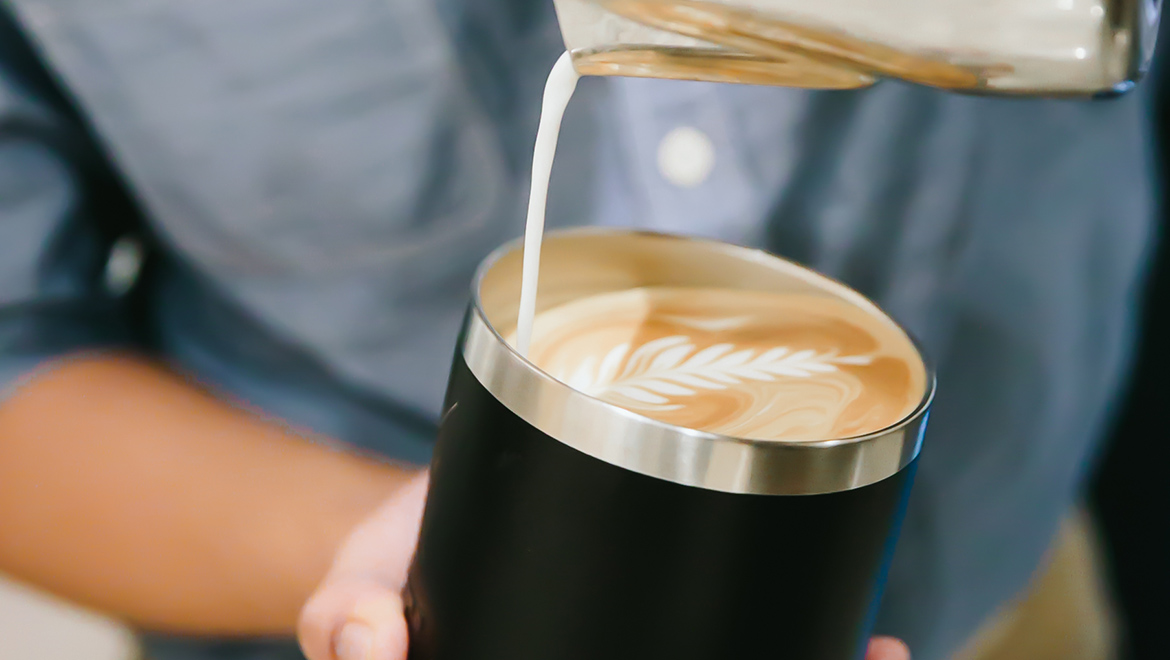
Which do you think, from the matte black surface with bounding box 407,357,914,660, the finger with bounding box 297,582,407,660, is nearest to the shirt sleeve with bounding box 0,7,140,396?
the finger with bounding box 297,582,407,660

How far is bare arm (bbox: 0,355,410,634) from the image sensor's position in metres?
0.67

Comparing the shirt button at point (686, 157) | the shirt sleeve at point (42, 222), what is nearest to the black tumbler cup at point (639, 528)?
the shirt button at point (686, 157)

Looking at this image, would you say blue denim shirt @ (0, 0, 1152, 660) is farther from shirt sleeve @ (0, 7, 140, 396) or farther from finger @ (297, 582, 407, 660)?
finger @ (297, 582, 407, 660)

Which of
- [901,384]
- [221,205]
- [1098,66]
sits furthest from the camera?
[221,205]

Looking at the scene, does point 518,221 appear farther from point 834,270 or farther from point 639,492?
point 639,492

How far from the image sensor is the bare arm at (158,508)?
67 centimetres

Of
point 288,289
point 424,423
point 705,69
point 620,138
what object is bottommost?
point 424,423

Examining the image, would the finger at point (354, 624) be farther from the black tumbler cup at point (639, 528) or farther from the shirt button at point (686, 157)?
the shirt button at point (686, 157)

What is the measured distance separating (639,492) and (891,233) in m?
0.48

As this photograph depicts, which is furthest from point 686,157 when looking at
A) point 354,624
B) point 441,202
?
point 354,624

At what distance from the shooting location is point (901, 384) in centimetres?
36

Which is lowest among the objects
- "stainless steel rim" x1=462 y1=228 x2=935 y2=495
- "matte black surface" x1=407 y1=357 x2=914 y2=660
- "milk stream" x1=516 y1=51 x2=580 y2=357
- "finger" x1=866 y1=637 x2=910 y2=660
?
"finger" x1=866 y1=637 x2=910 y2=660

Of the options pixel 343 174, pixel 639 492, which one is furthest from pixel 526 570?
pixel 343 174

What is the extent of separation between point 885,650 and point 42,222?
Answer: 2.03ft
